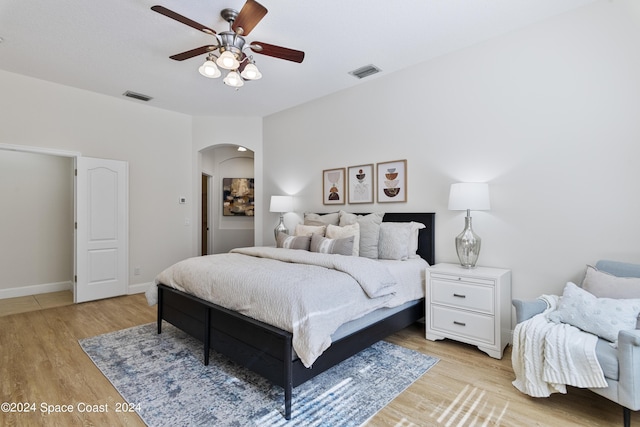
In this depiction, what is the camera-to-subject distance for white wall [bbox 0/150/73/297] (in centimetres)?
464

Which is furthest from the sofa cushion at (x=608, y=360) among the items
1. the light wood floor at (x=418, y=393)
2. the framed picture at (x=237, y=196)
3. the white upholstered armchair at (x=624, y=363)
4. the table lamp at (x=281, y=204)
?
the framed picture at (x=237, y=196)

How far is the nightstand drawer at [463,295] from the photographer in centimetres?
272

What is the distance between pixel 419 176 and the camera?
368 cm

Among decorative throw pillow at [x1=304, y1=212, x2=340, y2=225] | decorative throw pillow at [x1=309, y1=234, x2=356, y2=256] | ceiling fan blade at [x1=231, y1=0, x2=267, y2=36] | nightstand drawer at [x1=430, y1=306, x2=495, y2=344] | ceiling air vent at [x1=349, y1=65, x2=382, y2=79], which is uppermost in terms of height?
ceiling air vent at [x1=349, y1=65, x2=382, y2=79]

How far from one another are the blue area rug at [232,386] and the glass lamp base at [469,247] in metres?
0.97

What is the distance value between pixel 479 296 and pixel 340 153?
101 inches

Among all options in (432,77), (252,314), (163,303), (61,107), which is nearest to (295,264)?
(252,314)

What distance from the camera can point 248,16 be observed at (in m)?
2.33

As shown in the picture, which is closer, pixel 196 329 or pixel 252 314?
pixel 252 314

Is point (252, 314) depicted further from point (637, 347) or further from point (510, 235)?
point (510, 235)

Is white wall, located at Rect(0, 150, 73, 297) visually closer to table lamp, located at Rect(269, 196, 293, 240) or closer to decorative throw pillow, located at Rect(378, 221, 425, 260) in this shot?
table lamp, located at Rect(269, 196, 293, 240)

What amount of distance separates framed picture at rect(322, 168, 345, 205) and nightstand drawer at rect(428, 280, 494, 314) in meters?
1.87

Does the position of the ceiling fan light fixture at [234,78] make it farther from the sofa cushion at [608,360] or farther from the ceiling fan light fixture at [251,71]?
the sofa cushion at [608,360]

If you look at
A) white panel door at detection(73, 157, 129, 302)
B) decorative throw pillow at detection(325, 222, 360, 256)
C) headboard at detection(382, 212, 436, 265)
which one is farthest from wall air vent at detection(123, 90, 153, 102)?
headboard at detection(382, 212, 436, 265)
